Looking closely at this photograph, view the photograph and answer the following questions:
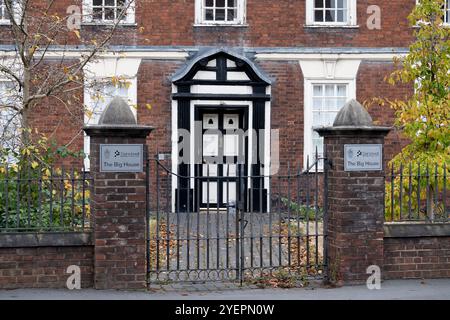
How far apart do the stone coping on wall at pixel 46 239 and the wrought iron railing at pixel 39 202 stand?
11cm

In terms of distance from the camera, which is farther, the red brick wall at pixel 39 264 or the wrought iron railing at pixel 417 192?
the wrought iron railing at pixel 417 192

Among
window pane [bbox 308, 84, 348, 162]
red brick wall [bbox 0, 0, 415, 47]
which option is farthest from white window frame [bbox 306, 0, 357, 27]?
window pane [bbox 308, 84, 348, 162]

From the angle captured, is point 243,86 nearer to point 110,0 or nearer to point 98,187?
point 110,0

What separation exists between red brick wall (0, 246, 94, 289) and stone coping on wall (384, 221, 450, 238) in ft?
13.1

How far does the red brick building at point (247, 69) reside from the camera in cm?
1680

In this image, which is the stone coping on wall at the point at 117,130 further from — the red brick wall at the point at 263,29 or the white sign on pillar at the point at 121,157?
the red brick wall at the point at 263,29

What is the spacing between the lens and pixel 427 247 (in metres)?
9.96

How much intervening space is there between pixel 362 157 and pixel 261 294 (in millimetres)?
2256

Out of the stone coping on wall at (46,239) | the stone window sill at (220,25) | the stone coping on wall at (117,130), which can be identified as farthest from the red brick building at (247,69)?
the stone coping on wall at (46,239)

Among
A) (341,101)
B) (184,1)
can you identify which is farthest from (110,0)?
(341,101)

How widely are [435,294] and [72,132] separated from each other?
10082 mm

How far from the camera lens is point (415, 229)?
9906 millimetres

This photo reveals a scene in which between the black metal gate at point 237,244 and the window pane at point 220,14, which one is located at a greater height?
the window pane at point 220,14

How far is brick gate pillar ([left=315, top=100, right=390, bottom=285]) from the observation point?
952 cm
